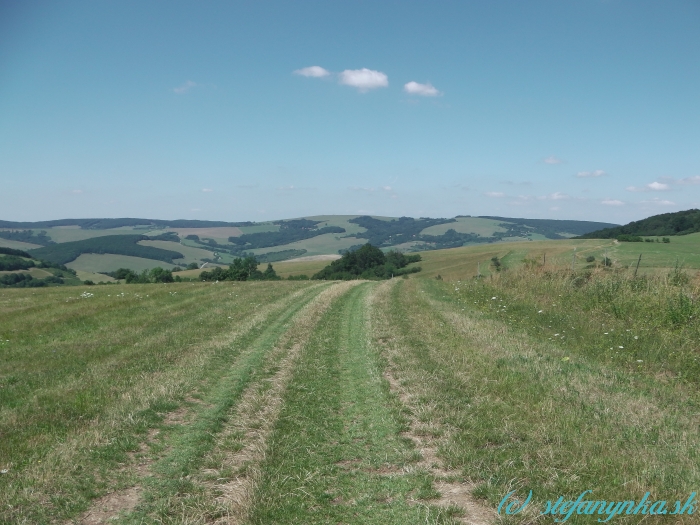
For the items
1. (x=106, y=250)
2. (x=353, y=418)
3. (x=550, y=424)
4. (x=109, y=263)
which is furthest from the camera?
(x=106, y=250)

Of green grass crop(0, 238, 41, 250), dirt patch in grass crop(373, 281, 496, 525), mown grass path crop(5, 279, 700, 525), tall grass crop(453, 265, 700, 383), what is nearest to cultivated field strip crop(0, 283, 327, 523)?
mown grass path crop(5, 279, 700, 525)

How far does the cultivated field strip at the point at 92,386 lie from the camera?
533 centimetres

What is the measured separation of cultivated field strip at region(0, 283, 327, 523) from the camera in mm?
5332

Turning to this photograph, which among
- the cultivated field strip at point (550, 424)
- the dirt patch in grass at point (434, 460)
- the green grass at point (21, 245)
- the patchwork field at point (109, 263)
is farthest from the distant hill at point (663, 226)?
the green grass at point (21, 245)

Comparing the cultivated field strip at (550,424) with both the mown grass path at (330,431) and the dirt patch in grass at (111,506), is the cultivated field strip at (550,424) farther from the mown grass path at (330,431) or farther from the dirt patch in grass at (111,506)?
the dirt patch in grass at (111,506)

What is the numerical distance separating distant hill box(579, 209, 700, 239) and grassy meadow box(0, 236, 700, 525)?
9135cm

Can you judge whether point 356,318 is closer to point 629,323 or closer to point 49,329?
point 629,323

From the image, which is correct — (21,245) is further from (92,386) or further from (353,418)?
(353,418)

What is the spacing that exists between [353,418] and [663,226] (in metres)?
124

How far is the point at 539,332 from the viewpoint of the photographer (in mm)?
14016

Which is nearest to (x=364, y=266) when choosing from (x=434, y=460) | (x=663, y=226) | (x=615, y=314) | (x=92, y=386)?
(x=615, y=314)

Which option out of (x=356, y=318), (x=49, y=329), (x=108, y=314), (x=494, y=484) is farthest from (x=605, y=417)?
(x=108, y=314)

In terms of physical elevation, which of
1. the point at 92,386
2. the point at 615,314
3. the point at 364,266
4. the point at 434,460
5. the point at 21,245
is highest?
the point at 615,314

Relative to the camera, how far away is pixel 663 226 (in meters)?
109
